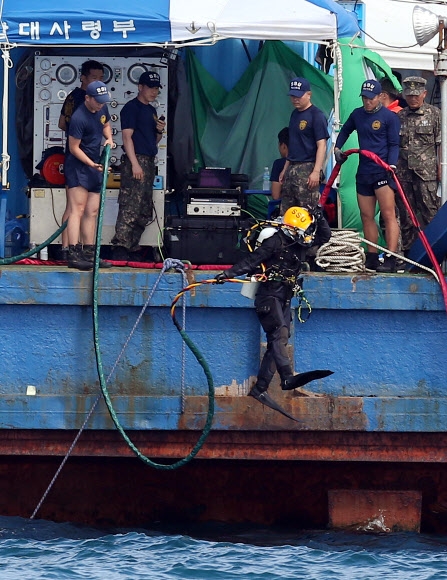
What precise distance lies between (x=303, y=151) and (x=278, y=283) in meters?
1.79

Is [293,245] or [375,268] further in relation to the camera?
[375,268]

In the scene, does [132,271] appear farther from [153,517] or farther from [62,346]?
[153,517]

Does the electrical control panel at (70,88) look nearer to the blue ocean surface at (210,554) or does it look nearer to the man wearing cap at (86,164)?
the man wearing cap at (86,164)

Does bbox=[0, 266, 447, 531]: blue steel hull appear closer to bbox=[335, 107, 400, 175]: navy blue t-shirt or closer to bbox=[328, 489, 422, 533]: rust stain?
bbox=[328, 489, 422, 533]: rust stain

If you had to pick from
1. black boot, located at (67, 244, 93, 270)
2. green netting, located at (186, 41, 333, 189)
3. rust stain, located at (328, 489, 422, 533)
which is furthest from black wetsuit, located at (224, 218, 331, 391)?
green netting, located at (186, 41, 333, 189)

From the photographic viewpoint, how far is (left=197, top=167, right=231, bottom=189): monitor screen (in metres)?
10.8

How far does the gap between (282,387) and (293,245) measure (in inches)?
37.8

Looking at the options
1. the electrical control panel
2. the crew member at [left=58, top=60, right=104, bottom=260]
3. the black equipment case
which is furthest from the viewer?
the electrical control panel

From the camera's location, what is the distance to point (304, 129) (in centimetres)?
988

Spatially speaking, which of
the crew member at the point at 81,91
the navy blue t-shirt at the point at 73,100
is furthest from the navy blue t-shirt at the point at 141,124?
the navy blue t-shirt at the point at 73,100

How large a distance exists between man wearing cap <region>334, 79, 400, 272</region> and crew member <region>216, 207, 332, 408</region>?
1.05 m

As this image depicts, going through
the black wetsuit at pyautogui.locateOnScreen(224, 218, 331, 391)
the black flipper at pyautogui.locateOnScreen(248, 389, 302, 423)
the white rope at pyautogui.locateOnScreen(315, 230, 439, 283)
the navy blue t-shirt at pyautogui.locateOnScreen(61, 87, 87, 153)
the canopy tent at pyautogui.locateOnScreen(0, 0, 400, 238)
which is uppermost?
the canopy tent at pyautogui.locateOnScreen(0, 0, 400, 238)

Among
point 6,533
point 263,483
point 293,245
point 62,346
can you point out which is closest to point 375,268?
point 293,245

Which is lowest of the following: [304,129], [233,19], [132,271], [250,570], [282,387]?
[250,570]
